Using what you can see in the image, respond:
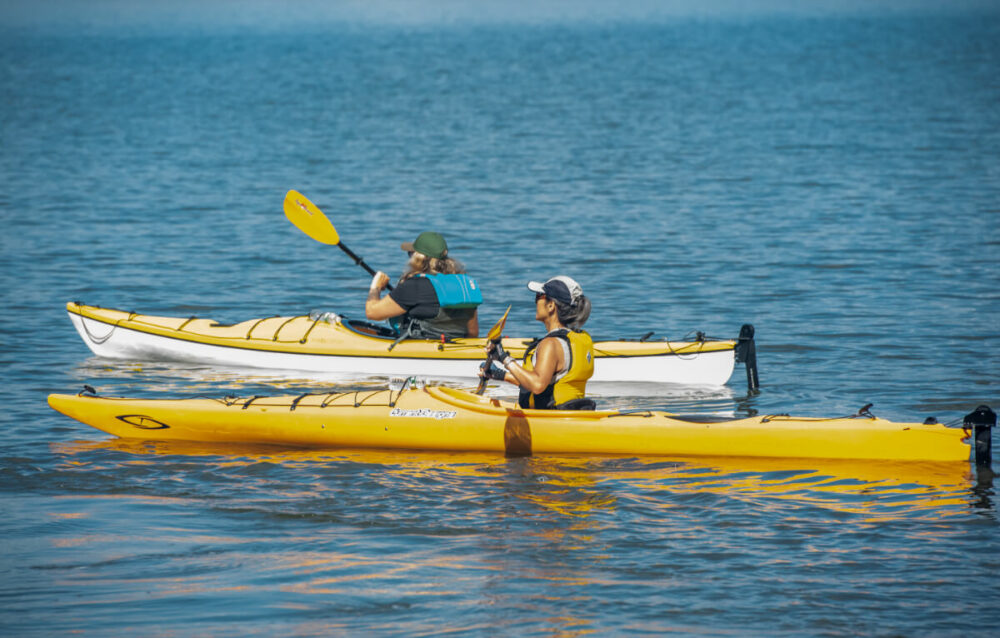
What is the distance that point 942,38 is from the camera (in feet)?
249

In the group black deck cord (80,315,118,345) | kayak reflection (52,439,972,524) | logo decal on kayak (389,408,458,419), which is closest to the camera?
kayak reflection (52,439,972,524)

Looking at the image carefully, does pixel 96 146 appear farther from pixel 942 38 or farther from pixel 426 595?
pixel 942 38

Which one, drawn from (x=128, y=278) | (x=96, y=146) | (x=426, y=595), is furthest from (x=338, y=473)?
(x=96, y=146)

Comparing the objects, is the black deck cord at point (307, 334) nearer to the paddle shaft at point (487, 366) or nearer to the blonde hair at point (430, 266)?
the blonde hair at point (430, 266)

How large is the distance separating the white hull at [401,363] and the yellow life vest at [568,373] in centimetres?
208

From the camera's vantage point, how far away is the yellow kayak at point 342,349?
10281 mm

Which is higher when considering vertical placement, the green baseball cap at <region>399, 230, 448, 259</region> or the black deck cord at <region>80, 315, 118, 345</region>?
the green baseball cap at <region>399, 230, 448, 259</region>

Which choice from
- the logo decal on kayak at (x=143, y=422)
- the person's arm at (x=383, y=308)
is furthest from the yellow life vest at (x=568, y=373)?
the logo decal on kayak at (x=143, y=422)

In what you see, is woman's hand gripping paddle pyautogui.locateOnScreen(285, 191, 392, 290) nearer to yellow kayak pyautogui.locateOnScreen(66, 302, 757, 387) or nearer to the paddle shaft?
yellow kayak pyautogui.locateOnScreen(66, 302, 757, 387)

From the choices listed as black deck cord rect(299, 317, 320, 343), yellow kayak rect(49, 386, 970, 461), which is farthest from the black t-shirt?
yellow kayak rect(49, 386, 970, 461)

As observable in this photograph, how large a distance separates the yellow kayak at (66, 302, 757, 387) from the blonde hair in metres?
0.56

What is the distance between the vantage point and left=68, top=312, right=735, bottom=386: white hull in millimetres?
10289

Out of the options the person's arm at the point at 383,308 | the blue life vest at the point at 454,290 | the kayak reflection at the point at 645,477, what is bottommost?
the kayak reflection at the point at 645,477

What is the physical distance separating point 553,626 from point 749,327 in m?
5.02
